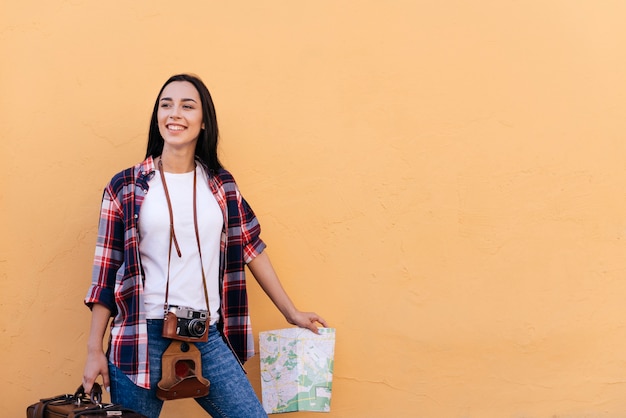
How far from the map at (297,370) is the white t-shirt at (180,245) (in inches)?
14.5

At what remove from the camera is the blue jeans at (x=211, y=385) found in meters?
3.11

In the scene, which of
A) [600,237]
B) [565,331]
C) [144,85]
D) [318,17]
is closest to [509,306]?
[565,331]

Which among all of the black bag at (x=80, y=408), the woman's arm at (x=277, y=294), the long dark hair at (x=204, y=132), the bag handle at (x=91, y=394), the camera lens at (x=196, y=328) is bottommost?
the black bag at (x=80, y=408)

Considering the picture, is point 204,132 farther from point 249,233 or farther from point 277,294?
point 277,294

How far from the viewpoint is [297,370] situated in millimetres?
3490

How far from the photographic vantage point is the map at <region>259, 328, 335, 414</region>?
3500 mm

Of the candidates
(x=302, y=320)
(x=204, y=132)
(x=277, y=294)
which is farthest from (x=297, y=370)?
(x=204, y=132)

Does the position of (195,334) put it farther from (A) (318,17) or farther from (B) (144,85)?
(A) (318,17)

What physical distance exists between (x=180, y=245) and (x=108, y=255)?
0.26 m

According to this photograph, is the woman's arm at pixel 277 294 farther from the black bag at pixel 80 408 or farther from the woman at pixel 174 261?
the black bag at pixel 80 408

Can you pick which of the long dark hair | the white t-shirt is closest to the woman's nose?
the long dark hair

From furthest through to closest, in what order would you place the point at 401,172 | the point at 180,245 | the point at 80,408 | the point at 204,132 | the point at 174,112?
the point at 401,172 < the point at 204,132 < the point at 174,112 < the point at 180,245 < the point at 80,408

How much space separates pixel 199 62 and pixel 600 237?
205 centimetres

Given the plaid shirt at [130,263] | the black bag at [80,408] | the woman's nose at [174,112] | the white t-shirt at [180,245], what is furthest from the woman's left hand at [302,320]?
the woman's nose at [174,112]
